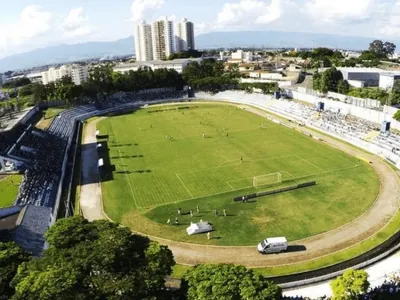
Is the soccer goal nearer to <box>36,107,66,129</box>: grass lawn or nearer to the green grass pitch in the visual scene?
the green grass pitch

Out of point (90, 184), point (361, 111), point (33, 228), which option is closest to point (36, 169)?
point (90, 184)

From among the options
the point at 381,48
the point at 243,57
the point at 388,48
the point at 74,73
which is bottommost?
the point at 74,73

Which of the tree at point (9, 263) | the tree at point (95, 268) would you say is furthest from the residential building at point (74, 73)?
the tree at point (95, 268)

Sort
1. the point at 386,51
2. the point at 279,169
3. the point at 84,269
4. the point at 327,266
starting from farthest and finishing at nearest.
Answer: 1. the point at 386,51
2. the point at 279,169
3. the point at 327,266
4. the point at 84,269

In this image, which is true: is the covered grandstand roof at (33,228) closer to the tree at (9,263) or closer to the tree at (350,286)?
the tree at (9,263)

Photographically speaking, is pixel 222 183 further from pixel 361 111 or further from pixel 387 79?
pixel 387 79

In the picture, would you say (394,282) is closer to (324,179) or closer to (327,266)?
(327,266)

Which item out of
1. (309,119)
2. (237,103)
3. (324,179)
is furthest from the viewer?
(237,103)

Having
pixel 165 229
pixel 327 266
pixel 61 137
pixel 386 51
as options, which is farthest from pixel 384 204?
pixel 386 51
